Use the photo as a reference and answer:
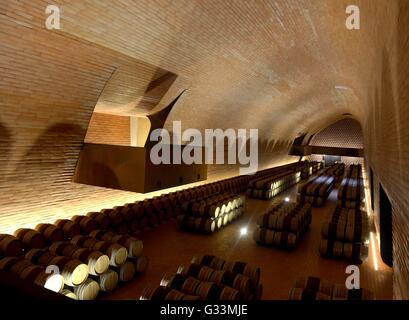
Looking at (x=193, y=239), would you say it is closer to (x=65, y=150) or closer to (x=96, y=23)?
(x=65, y=150)

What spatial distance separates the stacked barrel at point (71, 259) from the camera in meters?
4.32

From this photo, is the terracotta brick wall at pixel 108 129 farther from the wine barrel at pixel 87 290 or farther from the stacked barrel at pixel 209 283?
the stacked barrel at pixel 209 283

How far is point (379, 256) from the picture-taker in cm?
718

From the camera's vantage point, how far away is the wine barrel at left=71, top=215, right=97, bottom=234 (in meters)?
6.70

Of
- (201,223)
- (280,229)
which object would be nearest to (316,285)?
(280,229)

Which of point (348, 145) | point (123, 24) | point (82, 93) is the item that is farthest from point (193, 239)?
point (348, 145)

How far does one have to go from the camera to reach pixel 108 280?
5.02 m

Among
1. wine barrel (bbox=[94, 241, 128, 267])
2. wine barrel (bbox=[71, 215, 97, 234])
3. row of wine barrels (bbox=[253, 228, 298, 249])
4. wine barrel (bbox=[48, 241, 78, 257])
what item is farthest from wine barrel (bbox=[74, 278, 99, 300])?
row of wine barrels (bbox=[253, 228, 298, 249])

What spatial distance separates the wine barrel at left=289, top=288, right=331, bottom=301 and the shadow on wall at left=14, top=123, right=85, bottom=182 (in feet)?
17.9

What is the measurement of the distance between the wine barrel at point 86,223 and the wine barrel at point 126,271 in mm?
1764

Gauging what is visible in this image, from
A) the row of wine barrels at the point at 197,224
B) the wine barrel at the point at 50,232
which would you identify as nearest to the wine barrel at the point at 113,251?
the wine barrel at the point at 50,232

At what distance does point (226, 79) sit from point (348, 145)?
2296 cm

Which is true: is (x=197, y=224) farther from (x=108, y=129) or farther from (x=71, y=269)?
(x=71, y=269)

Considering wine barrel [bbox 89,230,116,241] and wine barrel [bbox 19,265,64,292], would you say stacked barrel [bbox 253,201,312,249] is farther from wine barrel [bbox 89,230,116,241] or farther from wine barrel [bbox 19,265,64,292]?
wine barrel [bbox 19,265,64,292]
